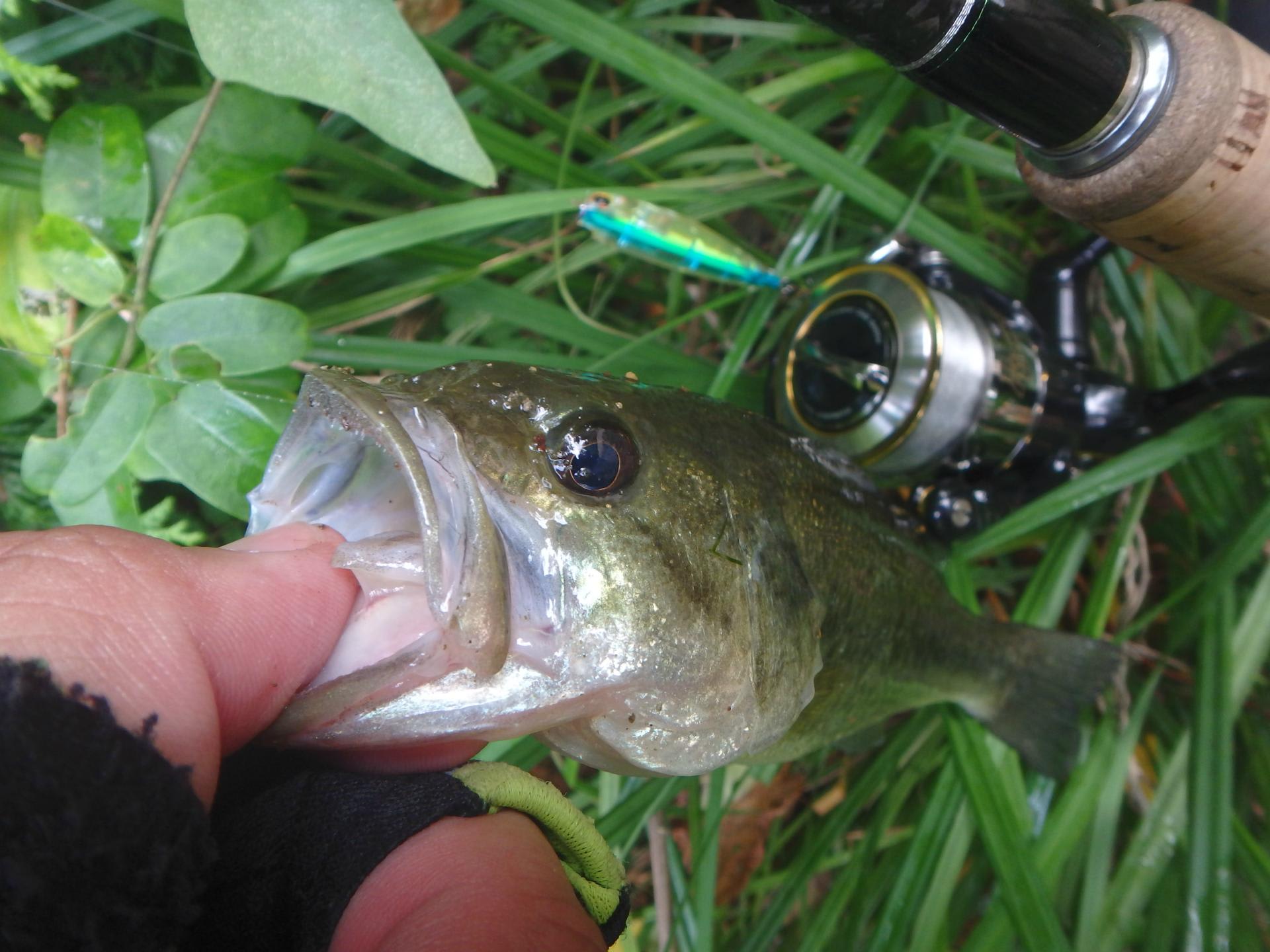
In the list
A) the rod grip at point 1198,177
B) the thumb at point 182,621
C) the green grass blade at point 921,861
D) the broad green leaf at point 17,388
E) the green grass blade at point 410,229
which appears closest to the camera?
the thumb at point 182,621

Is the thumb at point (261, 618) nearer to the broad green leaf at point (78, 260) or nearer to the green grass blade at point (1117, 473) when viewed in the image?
the broad green leaf at point (78, 260)

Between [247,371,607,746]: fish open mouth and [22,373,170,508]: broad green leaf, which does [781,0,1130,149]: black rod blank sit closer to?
[247,371,607,746]: fish open mouth

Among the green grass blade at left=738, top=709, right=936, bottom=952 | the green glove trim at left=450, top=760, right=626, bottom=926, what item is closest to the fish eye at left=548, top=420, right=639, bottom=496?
the green glove trim at left=450, top=760, right=626, bottom=926

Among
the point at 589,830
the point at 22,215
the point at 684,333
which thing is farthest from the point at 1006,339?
the point at 22,215

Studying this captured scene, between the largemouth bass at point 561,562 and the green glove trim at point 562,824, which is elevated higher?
the largemouth bass at point 561,562

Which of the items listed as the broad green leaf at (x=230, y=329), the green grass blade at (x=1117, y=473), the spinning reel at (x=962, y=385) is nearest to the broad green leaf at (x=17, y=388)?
the broad green leaf at (x=230, y=329)
